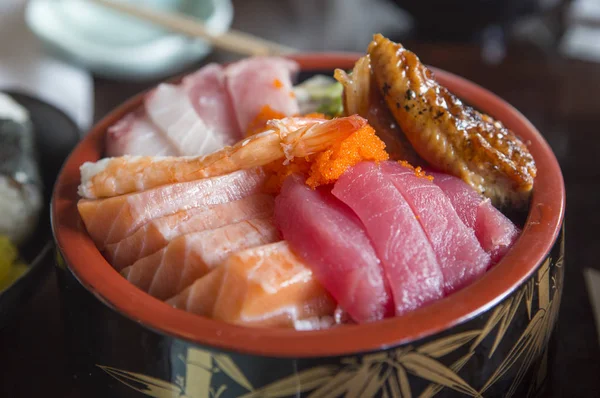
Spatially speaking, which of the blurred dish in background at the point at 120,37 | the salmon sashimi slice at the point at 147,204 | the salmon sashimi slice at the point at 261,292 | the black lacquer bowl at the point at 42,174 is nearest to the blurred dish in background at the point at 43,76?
the blurred dish in background at the point at 120,37

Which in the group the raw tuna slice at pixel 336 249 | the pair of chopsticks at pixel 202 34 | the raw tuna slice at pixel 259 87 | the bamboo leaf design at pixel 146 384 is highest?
the raw tuna slice at pixel 259 87

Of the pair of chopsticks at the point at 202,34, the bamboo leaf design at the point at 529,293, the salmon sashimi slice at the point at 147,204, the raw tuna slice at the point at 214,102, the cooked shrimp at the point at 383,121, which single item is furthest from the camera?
the pair of chopsticks at the point at 202,34

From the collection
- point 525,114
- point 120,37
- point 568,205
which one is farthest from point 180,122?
point 120,37

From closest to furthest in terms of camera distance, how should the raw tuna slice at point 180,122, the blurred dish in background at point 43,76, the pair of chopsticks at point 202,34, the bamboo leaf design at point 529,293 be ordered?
1. the bamboo leaf design at point 529,293
2. the raw tuna slice at point 180,122
3. the pair of chopsticks at point 202,34
4. the blurred dish in background at point 43,76

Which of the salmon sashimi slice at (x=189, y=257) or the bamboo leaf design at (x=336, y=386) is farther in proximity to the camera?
the salmon sashimi slice at (x=189, y=257)

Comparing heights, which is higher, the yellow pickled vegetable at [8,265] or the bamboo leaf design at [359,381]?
the bamboo leaf design at [359,381]

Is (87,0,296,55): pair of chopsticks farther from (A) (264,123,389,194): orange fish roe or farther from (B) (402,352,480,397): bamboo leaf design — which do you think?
(B) (402,352,480,397): bamboo leaf design

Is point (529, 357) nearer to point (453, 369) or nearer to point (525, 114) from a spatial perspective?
point (453, 369)

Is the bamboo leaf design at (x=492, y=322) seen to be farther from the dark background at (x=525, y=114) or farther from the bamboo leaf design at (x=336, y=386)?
the dark background at (x=525, y=114)
